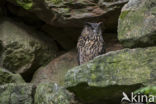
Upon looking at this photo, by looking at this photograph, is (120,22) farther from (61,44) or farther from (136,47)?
(61,44)

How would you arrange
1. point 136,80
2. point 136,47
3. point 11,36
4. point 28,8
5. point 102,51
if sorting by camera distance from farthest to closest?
point 11,36
point 28,8
point 102,51
point 136,47
point 136,80

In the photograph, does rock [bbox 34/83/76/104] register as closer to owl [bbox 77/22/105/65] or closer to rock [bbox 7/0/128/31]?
owl [bbox 77/22/105/65]

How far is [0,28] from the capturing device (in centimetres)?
542

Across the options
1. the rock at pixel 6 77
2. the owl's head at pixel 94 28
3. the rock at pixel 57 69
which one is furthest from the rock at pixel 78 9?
the rock at pixel 6 77

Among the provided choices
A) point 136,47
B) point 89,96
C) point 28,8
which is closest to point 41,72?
point 28,8

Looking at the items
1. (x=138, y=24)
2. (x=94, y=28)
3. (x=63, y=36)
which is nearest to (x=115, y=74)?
(x=138, y=24)

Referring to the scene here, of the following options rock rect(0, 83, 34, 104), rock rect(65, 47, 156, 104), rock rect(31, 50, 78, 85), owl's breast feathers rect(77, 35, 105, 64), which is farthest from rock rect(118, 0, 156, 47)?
rock rect(31, 50, 78, 85)

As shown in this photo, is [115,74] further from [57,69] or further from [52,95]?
[57,69]

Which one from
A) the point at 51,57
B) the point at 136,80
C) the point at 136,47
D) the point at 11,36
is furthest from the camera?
the point at 51,57

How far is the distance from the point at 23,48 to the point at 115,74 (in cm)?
285

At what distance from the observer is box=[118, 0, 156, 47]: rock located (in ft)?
9.05

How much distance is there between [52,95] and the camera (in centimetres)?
352

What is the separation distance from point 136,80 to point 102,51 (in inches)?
67.2

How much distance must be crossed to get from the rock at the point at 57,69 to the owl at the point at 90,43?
1149 millimetres
